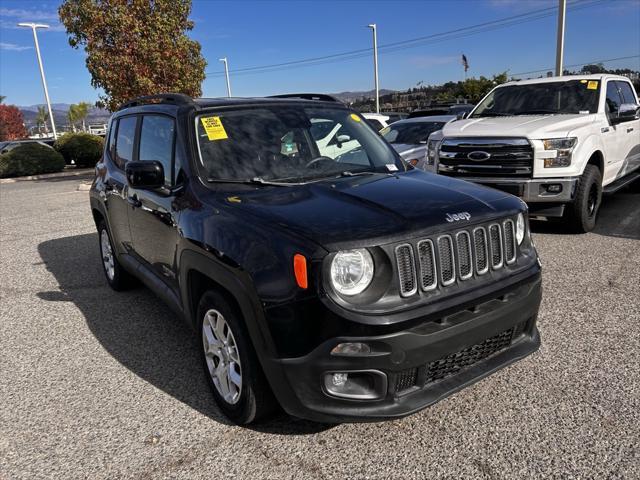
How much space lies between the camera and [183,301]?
128 inches

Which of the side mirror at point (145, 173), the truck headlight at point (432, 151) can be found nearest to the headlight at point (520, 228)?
the side mirror at point (145, 173)

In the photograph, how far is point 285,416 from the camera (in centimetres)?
295

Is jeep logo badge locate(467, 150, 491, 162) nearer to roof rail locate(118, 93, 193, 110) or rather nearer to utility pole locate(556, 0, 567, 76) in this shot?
roof rail locate(118, 93, 193, 110)

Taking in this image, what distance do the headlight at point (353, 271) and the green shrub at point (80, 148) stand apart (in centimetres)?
2395

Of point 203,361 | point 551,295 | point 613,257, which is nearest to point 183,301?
point 203,361

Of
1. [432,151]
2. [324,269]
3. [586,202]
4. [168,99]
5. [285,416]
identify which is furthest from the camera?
[432,151]

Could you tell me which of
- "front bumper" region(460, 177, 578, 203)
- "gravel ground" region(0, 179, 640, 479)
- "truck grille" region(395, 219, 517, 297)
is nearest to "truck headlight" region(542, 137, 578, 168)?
"front bumper" region(460, 177, 578, 203)

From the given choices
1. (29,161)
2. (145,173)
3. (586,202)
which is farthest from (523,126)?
(29,161)

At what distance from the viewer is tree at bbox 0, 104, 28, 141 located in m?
76.2

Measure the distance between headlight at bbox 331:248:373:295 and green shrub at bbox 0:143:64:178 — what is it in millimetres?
22616

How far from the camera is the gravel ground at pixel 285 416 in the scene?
2525mm

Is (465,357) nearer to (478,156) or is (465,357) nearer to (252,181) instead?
(252,181)

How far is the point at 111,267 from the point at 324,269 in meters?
3.75

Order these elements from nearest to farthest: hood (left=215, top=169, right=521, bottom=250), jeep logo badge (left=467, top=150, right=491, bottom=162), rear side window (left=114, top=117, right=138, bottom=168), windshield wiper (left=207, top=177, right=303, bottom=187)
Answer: hood (left=215, top=169, right=521, bottom=250) < windshield wiper (left=207, top=177, right=303, bottom=187) < rear side window (left=114, top=117, right=138, bottom=168) < jeep logo badge (left=467, top=150, right=491, bottom=162)
